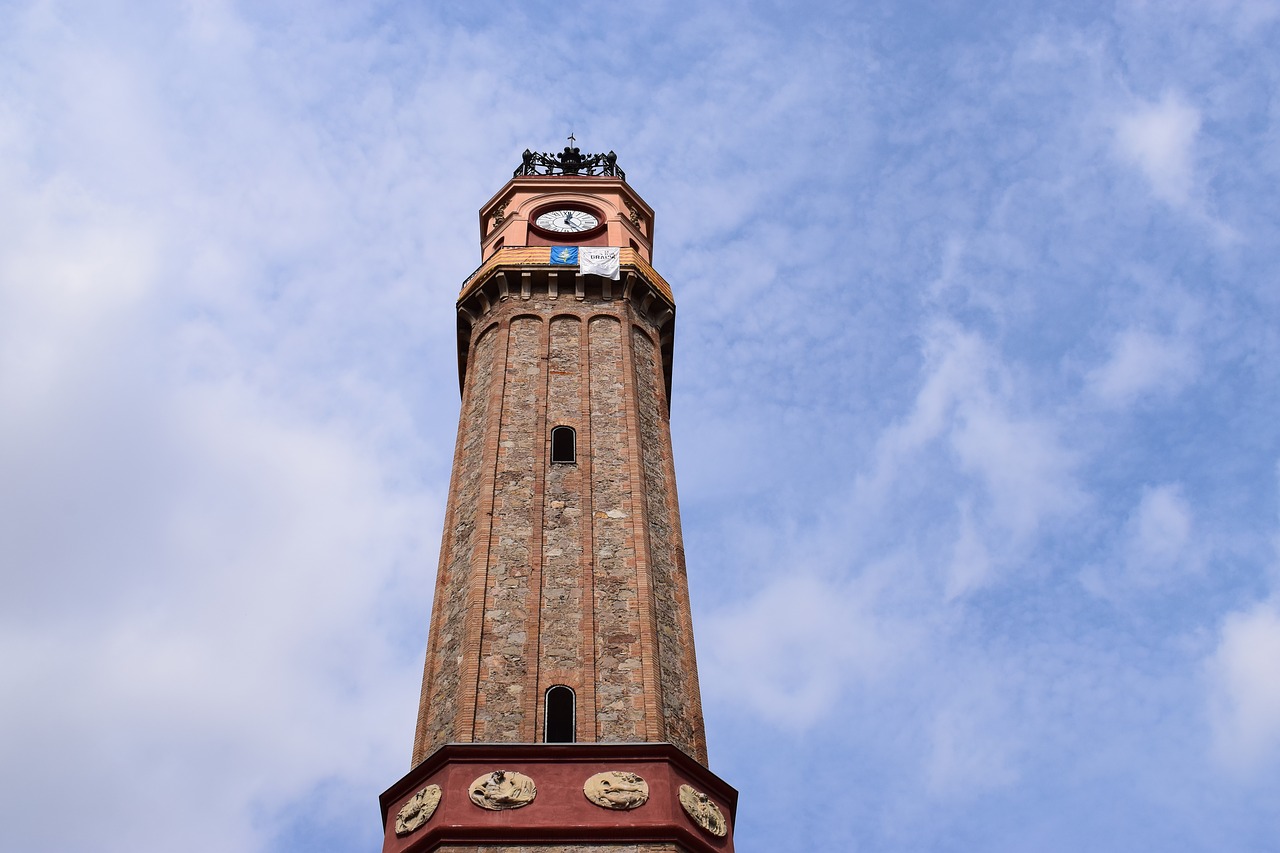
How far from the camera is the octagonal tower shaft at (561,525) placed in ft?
84.9

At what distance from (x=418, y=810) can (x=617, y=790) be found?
3.36 m

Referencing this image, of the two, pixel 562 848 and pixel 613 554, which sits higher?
pixel 613 554

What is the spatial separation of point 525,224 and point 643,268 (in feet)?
14.9

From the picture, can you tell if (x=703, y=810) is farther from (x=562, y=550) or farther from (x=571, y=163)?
(x=571, y=163)

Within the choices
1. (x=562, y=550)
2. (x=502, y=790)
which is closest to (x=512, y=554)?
(x=562, y=550)

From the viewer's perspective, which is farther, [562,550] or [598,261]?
[598,261]

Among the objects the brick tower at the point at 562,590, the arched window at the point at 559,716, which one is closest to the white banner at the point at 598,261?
the brick tower at the point at 562,590

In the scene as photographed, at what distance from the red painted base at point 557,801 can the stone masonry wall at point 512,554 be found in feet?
3.59

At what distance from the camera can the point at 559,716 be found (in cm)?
2559

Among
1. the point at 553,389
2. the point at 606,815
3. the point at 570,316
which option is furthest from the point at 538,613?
the point at 570,316

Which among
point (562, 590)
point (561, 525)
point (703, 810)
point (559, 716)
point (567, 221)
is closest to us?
point (703, 810)

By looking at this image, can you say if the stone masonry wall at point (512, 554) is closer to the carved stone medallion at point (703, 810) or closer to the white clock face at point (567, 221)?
the carved stone medallion at point (703, 810)

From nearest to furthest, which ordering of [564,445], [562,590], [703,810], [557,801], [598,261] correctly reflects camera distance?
[557,801]
[703,810]
[562,590]
[564,445]
[598,261]

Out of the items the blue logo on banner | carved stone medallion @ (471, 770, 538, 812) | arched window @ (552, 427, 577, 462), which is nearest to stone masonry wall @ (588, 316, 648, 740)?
arched window @ (552, 427, 577, 462)
